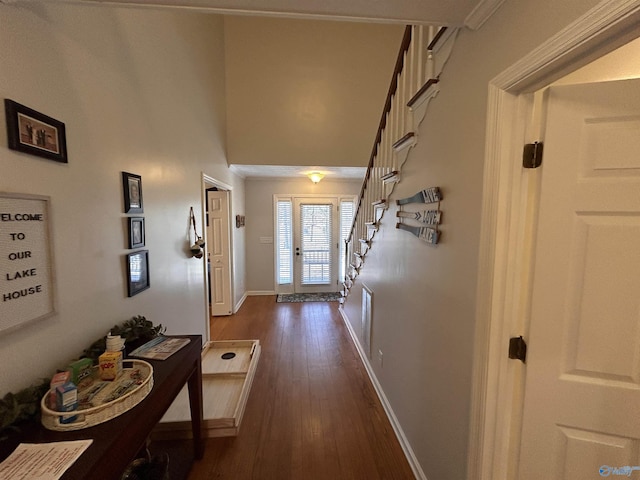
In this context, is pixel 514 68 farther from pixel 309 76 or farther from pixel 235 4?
pixel 309 76

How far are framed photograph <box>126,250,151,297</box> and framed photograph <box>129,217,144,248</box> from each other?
0.06m

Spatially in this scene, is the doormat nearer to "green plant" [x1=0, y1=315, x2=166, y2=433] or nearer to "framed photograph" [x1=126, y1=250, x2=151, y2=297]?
"framed photograph" [x1=126, y1=250, x2=151, y2=297]

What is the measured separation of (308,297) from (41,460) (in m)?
4.70

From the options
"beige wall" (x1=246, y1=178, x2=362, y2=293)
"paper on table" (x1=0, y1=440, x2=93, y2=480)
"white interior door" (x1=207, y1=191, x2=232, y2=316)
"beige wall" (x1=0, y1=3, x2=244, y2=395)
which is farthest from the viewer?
"beige wall" (x1=246, y1=178, x2=362, y2=293)

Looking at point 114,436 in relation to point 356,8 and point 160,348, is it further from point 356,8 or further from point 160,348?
point 356,8

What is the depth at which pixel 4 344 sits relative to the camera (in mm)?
990

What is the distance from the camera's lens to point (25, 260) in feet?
3.44

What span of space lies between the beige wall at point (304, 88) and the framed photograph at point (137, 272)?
260 cm

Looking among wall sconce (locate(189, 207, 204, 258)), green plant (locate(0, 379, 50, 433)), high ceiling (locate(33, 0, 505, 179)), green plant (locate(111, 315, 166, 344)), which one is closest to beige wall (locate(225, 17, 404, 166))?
wall sconce (locate(189, 207, 204, 258))

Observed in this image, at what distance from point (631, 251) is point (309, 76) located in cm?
426

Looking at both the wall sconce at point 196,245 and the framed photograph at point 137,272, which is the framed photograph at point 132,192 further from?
the wall sconce at point 196,245

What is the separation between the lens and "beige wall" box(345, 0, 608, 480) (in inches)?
38.4

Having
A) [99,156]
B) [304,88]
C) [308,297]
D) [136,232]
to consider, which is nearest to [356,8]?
[99,156]

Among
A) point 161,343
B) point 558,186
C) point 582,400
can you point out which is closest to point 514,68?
point 558,186
